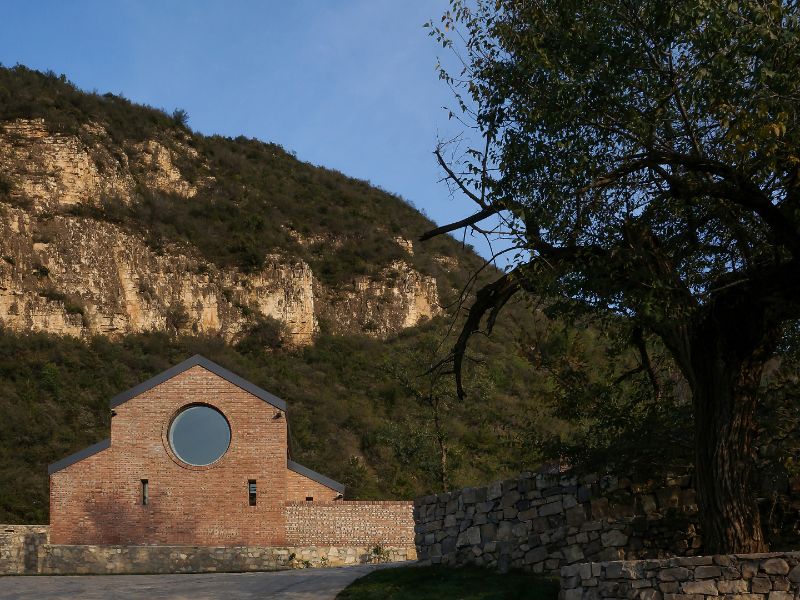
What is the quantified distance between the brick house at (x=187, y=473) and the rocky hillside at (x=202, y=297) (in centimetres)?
588

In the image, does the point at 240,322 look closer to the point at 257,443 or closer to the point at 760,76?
the point at 257,443

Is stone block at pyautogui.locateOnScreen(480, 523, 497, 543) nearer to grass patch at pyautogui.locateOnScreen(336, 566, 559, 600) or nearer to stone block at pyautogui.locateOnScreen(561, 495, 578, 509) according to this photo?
grass patch at pyautogui.locateOnScreen(336, 566, 559, 600)

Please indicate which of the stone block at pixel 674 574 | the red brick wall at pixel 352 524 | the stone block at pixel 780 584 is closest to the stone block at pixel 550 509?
the stone block at pixel 674 574

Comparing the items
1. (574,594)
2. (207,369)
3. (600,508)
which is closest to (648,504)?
(600,508)

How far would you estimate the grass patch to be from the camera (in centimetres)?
1410

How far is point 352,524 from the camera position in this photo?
30.0m

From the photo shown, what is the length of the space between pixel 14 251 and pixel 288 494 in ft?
105

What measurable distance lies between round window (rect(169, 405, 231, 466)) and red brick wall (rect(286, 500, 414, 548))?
10.4ft

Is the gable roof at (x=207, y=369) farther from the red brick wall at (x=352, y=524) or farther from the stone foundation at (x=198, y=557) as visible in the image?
the stone foundation at (x=198, y=557)

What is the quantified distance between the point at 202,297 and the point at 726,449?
53.3 meters

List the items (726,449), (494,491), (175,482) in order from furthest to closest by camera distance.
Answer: (175,482) < (494,491) < (726,449)

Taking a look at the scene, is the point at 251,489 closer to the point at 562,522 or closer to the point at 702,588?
the point at 562,522

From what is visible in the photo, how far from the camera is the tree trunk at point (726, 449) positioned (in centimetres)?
1194

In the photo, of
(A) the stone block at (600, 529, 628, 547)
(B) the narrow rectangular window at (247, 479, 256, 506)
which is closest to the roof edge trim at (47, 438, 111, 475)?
(B) the narrow rectangular window at (247, 479, 256, 506)
